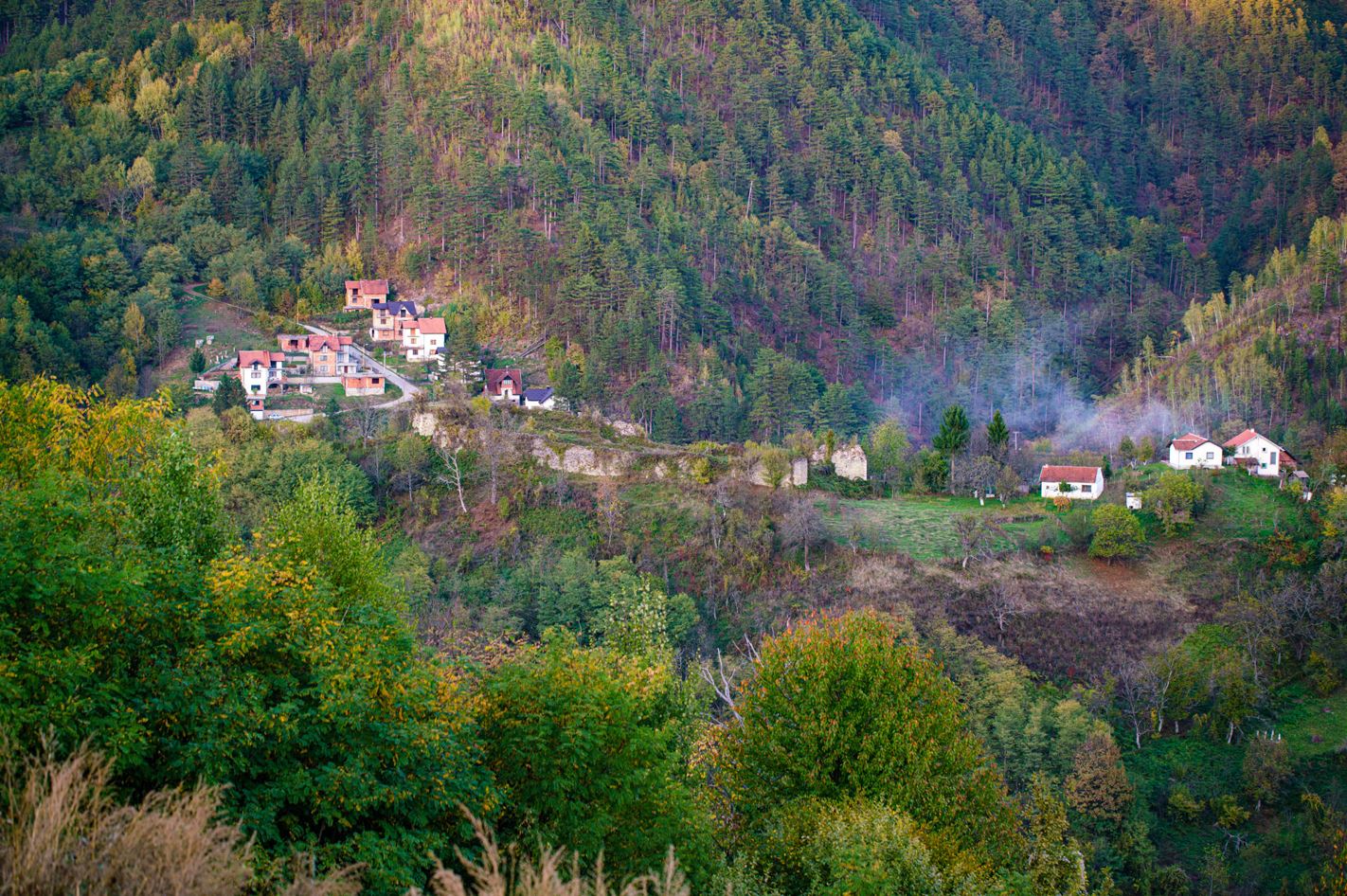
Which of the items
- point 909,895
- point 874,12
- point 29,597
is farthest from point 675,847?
point 874,12

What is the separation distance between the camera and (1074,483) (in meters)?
56.9

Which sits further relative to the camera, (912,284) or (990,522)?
(912,284)

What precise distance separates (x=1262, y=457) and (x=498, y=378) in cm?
4055

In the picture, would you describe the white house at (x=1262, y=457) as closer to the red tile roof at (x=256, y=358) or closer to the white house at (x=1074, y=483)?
the white house at (x=1074, y=483)

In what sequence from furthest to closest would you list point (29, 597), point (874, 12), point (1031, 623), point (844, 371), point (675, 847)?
point (874, 12) < point (844, 371) < point (1031, 623) < point (675, 847) < point (29, 597)

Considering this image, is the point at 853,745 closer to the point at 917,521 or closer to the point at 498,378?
the point at 917,521

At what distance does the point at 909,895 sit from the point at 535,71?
306 ft

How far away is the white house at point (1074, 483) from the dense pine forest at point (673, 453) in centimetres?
30

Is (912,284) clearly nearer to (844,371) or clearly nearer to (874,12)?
(844,371)

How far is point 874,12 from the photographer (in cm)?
14925

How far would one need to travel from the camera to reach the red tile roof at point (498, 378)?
67.7m

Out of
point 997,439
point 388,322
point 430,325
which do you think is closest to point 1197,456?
point 997,439

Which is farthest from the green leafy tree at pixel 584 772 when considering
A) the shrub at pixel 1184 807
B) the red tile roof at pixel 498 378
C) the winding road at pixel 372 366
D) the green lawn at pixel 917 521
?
the red tile roof at pixel 498 378

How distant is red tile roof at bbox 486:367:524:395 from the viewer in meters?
67.7
